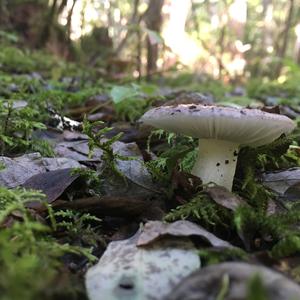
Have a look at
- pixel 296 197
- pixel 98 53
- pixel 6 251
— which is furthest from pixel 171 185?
pixel 98 53

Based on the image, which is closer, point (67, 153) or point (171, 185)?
point (171, 185)

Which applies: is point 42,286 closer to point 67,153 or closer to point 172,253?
point 172,253

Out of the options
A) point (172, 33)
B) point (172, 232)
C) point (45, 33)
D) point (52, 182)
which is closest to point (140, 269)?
point (172, 232)

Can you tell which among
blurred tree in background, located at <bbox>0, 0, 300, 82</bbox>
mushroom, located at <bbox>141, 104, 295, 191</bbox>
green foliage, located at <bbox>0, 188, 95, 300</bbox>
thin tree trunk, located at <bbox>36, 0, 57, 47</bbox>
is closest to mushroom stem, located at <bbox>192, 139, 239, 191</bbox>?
mushroom, located at <bbox>141, 104, 295, 191</bbox>

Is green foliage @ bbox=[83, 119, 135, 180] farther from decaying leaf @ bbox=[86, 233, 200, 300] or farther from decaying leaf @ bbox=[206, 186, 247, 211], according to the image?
decaying leaf @ bbox=[86, 233, 200, 300]

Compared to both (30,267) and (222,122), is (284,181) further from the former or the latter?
(30,267)

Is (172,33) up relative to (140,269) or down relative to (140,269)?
up
